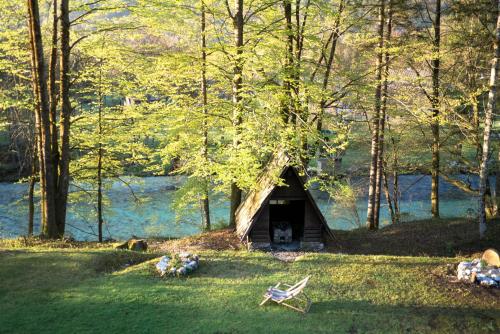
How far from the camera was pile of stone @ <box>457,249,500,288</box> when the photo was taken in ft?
34.9

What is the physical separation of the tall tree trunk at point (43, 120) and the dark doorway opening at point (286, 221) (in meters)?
8.14

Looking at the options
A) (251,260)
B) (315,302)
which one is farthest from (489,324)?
(251,260)

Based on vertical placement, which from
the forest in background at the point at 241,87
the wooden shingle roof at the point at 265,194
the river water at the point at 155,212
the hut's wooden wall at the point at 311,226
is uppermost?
the forest in background at the point at 241,87

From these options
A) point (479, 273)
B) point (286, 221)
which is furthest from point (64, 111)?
point (479, 273)

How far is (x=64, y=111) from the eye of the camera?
14234 mm

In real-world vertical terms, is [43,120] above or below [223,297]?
above

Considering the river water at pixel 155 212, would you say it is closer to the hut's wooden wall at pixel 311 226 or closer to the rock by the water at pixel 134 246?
the rock by the water at pixel 134 246

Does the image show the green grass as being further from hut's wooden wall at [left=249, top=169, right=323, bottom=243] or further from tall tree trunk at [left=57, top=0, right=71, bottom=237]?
tall tree trunk at [left=57, top=0, right=71, bottom=237]

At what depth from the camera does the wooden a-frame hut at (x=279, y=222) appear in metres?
14.1

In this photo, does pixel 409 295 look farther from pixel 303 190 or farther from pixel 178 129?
pixel 178 129

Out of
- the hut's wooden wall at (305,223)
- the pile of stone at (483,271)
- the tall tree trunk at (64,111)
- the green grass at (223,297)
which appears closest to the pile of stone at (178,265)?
the green grass at (223,297)

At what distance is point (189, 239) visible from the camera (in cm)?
1634

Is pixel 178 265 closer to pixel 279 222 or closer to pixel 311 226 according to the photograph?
pixel 311 226

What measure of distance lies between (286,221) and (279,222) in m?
0.30
